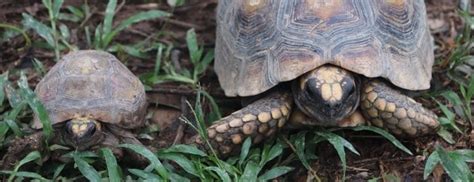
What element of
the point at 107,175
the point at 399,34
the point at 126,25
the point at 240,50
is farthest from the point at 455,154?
the point at 126,25

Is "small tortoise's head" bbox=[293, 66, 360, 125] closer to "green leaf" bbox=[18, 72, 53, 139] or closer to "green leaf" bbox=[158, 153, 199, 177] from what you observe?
"green leaf" bbox=[158, 153, 199, 177]

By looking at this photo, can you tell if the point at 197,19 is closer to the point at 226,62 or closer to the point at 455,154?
the point at 226,62

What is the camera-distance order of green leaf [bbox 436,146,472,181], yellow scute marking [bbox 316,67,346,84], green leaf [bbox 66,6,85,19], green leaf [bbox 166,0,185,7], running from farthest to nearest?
green leaf [bbox 166,0,185,7], green leaf [bbox 66,6,85,19], yellow scute marking [bbox 316,67,346,84], green leaf [bbox 436,146,472,181]

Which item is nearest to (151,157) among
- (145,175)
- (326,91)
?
(145,175)

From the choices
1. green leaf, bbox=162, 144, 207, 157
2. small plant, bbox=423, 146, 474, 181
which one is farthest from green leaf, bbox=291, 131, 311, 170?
small plant, bbox=423, 146, 474, 181

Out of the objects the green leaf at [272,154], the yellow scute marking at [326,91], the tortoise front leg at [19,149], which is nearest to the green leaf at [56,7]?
the tortoise front leg at [19,149]

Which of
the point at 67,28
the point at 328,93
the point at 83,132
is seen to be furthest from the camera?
the point at 67,28

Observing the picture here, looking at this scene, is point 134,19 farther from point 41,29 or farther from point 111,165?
point 111,165
